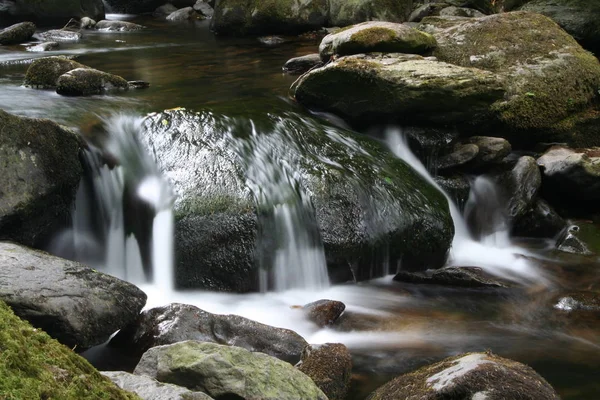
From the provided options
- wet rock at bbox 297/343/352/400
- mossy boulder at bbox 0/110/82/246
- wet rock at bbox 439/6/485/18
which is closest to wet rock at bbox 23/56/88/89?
mossy boulder at bbox 0/110/82/246

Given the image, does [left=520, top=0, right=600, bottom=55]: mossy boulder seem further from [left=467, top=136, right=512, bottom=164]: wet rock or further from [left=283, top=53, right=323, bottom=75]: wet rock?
[left=467, top=136, right=512, bottom=164]: wet rock

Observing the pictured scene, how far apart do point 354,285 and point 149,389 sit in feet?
13.5

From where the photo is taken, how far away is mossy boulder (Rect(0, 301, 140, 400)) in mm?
1709

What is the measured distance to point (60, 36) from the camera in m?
16.2

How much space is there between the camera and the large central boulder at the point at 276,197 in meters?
6.10

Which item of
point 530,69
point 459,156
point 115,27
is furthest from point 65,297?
point 115,27

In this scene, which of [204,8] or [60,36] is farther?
[204,8]

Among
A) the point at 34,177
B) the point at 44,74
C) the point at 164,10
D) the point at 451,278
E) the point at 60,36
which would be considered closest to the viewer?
the point at 34,177

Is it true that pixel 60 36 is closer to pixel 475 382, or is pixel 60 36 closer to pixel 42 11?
pixel 42 11

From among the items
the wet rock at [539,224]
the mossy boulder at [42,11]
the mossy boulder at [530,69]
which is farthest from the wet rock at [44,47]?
the wet rock at [539,224]

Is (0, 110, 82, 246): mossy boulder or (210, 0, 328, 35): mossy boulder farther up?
(210, 0, 328, 35): mossy boulder

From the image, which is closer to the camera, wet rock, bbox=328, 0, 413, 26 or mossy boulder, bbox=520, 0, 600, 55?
mossy boulder, bbox=520, 0, 600, 55

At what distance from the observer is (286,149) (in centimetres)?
740

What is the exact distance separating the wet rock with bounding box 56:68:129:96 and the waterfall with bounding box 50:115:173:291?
216cm
